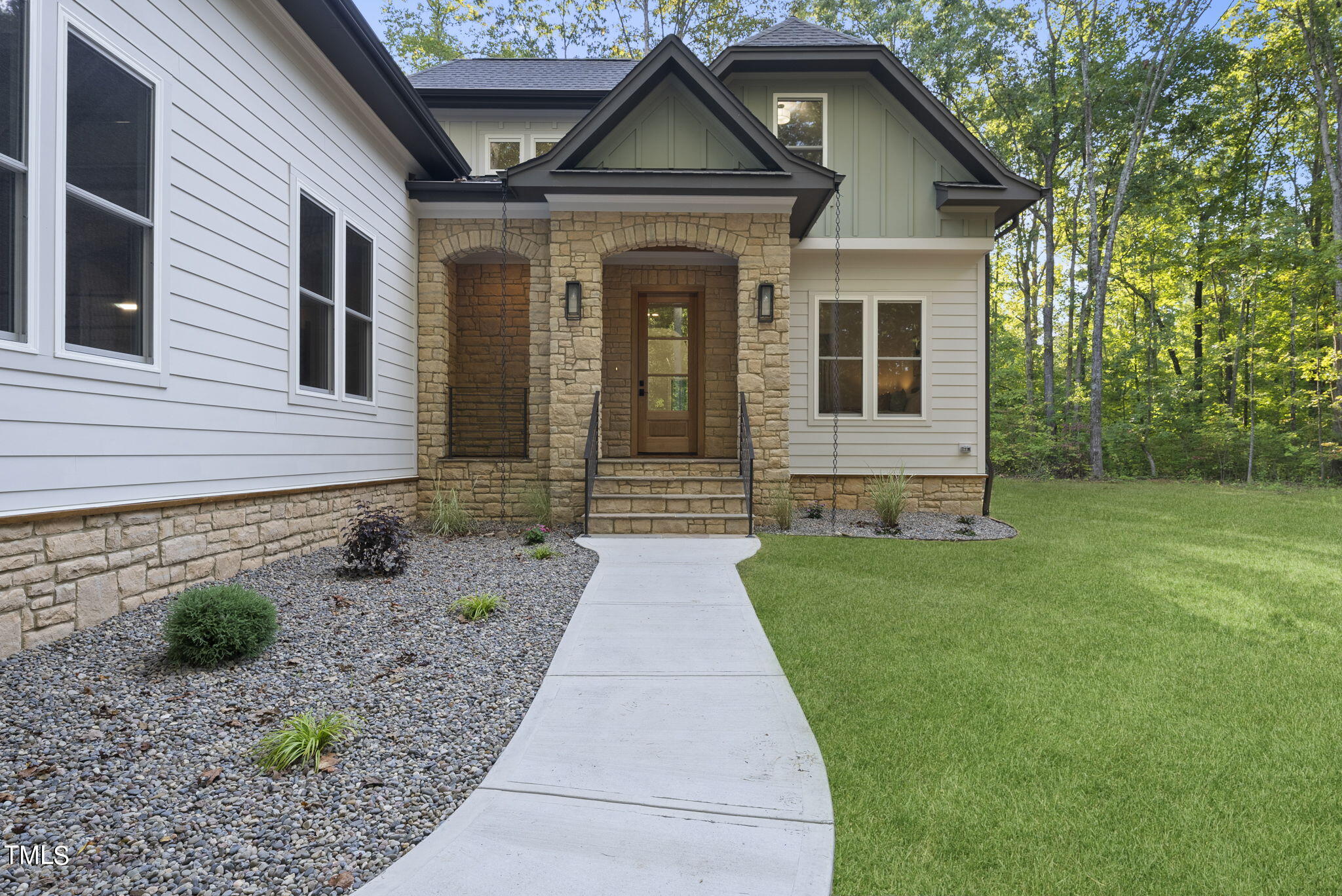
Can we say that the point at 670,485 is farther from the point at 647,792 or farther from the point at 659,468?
the point at 647,792

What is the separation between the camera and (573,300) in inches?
296

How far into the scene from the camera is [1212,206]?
16.0 m

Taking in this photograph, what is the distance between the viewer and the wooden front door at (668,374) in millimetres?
9656

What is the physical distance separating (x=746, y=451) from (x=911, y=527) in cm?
227

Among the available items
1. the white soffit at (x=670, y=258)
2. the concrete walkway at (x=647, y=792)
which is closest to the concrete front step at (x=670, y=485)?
the white soffit at (x=670, y=258)

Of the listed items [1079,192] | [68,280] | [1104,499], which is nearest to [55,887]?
[68,280]

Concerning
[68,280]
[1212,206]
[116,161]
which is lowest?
[68,280]

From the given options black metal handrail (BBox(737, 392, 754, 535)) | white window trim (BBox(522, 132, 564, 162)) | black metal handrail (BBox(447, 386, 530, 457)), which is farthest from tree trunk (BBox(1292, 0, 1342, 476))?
black metal handrail (BBox(447, 386, 530, 457))

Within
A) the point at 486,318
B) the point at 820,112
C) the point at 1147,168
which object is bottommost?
the point at 486,318

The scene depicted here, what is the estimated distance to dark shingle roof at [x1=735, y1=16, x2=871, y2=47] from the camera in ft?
29.0

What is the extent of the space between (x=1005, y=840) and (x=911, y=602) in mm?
2746

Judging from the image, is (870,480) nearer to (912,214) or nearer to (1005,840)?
(912,214)

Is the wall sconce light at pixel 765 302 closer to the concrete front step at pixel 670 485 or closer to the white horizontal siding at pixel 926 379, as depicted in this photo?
the white horizontal siding at pixel 926 379

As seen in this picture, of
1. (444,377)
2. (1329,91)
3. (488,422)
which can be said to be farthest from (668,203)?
(1329,91)
